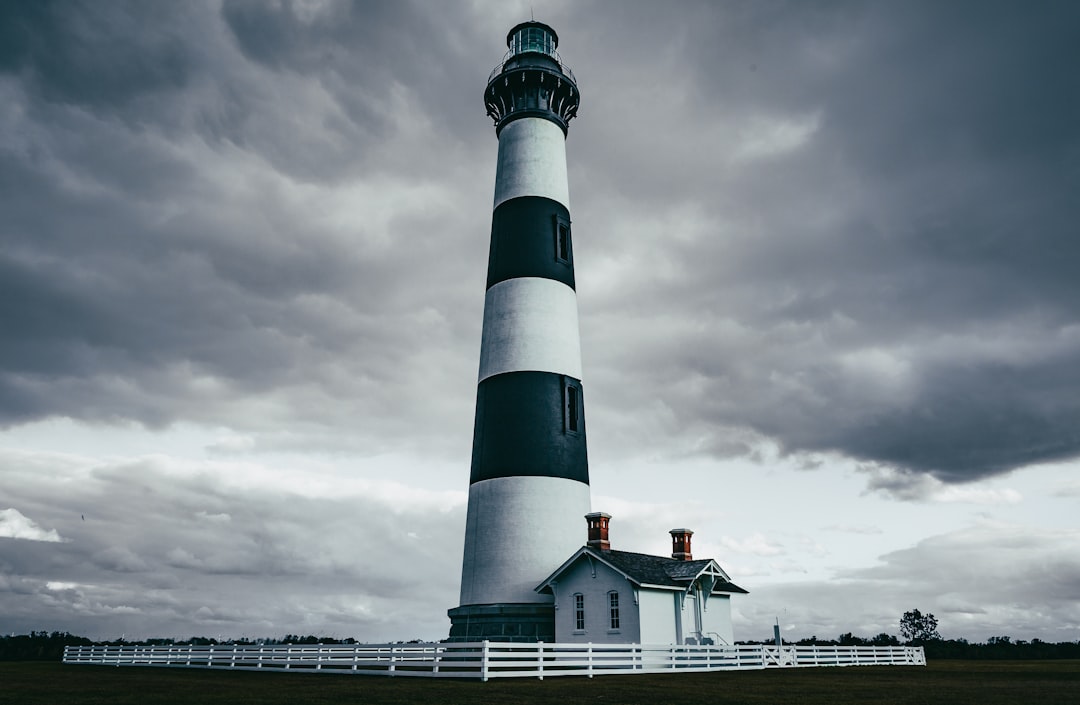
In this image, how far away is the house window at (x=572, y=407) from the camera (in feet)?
89.7

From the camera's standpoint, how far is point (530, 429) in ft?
86.8

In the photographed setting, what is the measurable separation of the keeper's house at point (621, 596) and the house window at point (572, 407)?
3192 millimetres

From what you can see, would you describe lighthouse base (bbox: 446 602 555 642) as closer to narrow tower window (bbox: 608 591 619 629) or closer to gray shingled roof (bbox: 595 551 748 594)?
narrow tower window (bbox: 608 591 619 629)

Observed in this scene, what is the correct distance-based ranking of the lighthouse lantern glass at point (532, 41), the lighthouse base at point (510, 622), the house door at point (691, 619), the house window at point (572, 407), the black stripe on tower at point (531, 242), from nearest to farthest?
the lighthouse base at point (510, 622) < the house door at point (691, 619) < the house window at point (572, 407) < the black stripe on tower at point (531, 242) < the lighthouse lantern glass at point (532, 41)

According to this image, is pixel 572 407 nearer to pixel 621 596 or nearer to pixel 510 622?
→ pixel 621 596

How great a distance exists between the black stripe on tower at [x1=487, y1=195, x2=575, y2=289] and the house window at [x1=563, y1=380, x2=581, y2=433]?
4220mm

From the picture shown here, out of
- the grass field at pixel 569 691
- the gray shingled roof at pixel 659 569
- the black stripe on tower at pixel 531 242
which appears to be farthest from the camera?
the black stripe on tower at pixel 531 242

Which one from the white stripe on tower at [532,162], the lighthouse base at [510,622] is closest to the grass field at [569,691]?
the lighthouse base at [510,622]

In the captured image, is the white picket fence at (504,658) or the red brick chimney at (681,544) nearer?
the white picket fence at (504,658)

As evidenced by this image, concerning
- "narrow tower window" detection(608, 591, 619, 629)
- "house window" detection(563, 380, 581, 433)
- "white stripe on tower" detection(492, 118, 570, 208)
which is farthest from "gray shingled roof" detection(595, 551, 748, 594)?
"white stripe on tower" detection(492, 118, 570, 208)

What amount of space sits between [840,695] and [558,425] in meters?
13.4

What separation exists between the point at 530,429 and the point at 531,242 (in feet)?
24.1

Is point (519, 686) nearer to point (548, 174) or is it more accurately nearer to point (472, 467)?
point (472, 467)

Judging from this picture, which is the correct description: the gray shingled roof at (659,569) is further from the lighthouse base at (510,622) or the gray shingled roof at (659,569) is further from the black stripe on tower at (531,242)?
the black stripe on tower at (531,242)
